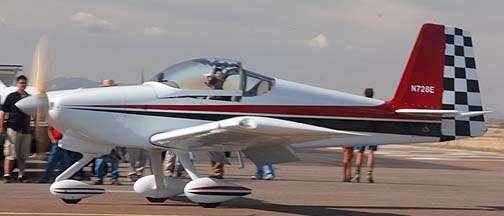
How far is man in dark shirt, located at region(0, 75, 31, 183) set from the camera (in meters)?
12.1

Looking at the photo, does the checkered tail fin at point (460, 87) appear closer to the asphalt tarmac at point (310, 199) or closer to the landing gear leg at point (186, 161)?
the asphalt tarmac at point (310, 199)

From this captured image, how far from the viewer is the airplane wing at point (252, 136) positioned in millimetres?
8047

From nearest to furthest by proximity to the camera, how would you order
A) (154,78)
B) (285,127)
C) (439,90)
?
(285,127), (154,78), (439,90)

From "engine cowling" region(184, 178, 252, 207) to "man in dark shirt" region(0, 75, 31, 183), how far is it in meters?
4.35

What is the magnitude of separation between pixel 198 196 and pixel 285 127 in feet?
5.20

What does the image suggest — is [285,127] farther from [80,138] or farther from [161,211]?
[80,138]

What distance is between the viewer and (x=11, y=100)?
12070 millimetres

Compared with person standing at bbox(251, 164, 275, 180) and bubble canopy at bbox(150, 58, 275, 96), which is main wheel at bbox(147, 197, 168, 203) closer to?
bubble canopy at bbox(150, 58, 275, 96)

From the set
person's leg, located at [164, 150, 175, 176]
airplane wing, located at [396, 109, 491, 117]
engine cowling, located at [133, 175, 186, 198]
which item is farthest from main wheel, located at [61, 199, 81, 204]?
person's leg, located at [164, 150, 175, 176]

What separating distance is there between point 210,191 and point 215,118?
96 cm

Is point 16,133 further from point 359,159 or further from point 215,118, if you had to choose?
point 359,159

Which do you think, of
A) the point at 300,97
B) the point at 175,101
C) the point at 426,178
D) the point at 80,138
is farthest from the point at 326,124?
the point at 426,178

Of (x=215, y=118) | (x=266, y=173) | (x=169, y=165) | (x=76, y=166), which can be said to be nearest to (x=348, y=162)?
(x=266, y=173)

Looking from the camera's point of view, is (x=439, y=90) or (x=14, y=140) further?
(x=14, y=140)
